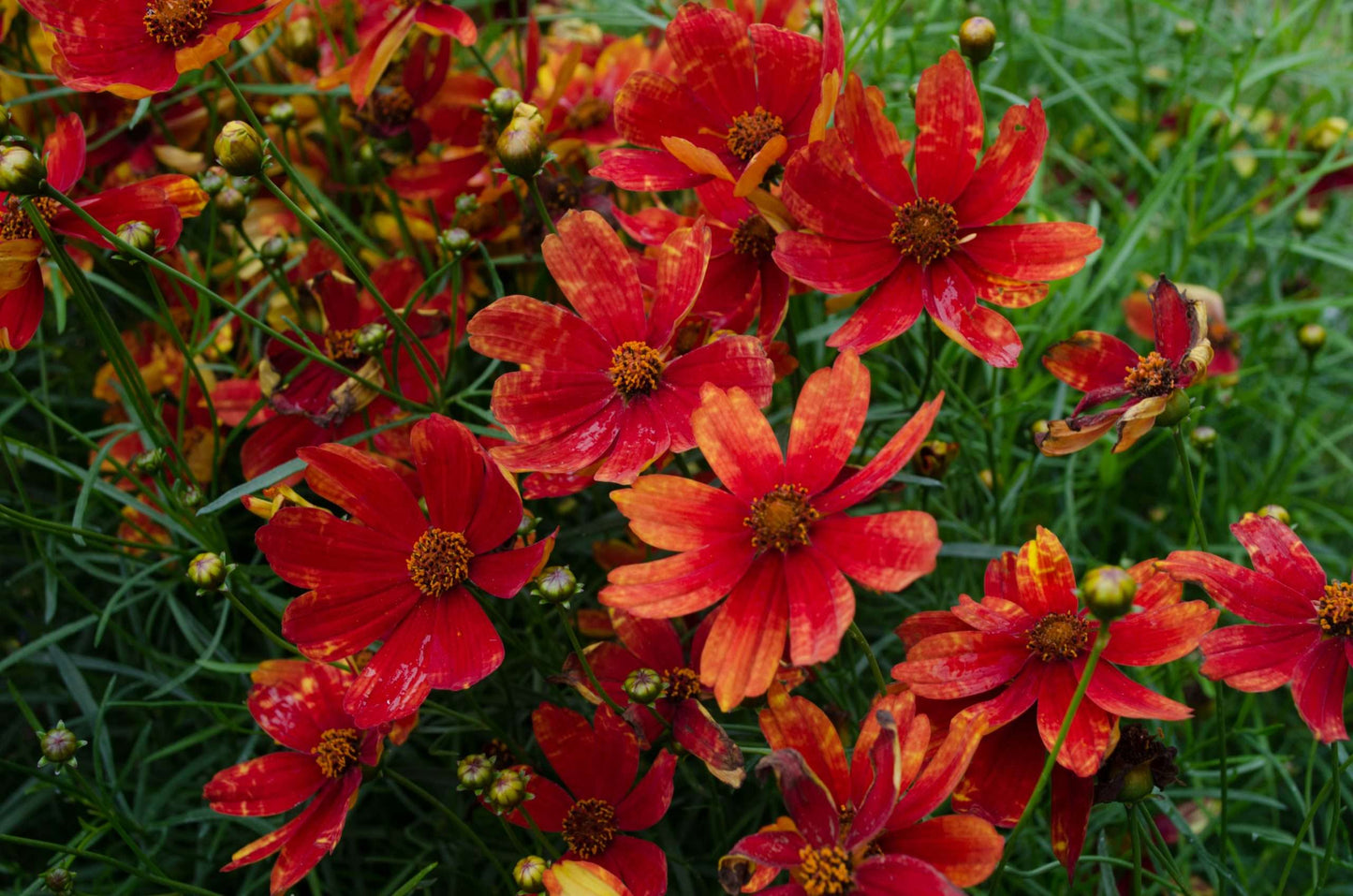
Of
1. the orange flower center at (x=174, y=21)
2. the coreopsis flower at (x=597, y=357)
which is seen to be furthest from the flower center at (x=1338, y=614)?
the orange flower center at (x=174, y=21)

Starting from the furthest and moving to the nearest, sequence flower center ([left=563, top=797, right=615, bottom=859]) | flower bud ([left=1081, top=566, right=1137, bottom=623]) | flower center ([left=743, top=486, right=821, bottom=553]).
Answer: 1. flower center ([left=563, top=797, right=615, bottom=859])
2. flower center ([left=743, top=486, right=821, bottom=553])
3. flower bud ([left=1081, top=566, right=1137, bottom=623])

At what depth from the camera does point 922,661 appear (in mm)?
618

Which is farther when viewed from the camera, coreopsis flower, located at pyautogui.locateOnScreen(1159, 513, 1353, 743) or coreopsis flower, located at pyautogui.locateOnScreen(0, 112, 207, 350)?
coreopsis flower, located at pyautogui.locateOnScreen(0, 112, 207, 350)

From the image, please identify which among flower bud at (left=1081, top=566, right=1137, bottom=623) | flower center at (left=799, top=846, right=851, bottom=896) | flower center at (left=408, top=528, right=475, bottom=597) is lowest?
flower center at (left=799, top=846, right=851, bottom=896)

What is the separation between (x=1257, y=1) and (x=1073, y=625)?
1.52m

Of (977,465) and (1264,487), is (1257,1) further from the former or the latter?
(977,465)

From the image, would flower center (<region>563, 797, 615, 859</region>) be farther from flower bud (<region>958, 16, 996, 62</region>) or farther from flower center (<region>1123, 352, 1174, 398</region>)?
flower bud (<region>958, 16, 996, 62</region>)

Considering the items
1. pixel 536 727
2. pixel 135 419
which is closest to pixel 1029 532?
pixel 536 727

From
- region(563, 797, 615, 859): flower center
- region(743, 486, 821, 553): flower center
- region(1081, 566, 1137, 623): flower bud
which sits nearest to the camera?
region(1081, 566, 1137, 623): flower bud

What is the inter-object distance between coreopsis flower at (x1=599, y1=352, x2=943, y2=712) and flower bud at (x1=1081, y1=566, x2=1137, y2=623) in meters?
0.08

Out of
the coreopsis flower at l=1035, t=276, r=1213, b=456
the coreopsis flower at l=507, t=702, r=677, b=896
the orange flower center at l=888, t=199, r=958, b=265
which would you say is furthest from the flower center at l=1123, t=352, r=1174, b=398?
the coreopsis flower at l=507, t=702, r=677, b=896

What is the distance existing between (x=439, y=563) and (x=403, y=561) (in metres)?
0.03

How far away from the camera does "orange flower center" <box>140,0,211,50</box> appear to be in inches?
31.5

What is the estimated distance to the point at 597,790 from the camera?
745mm
